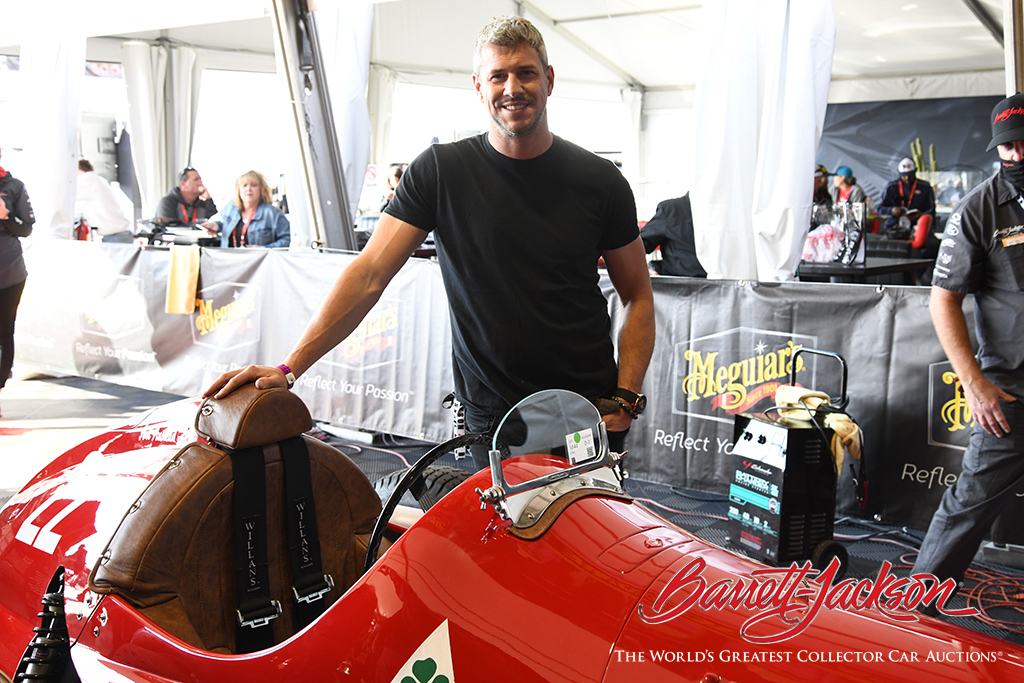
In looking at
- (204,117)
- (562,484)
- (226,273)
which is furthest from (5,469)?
(204,117)

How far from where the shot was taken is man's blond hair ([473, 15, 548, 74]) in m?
2.01

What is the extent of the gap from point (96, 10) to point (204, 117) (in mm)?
9721

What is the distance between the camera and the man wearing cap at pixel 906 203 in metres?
10.4

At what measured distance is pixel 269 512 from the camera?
2025 mm

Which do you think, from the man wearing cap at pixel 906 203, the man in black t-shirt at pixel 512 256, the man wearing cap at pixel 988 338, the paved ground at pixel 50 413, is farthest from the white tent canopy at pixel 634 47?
the man in black t-shirt at pixel 512 256

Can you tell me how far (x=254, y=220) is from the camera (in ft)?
23.5

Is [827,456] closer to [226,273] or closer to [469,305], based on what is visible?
[469,305]

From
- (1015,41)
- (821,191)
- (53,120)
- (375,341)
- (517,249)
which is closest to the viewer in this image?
(517,249)

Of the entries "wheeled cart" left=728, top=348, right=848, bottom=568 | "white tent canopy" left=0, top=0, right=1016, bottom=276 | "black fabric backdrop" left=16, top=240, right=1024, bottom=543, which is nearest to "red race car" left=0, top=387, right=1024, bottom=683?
"wheeled cart" left=728, top=348, right=848, bottom=568

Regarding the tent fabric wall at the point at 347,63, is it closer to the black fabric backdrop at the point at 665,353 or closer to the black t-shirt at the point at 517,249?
the black fabric backdrop at the point at 665,353

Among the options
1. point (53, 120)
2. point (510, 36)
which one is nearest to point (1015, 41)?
point (510, 36)

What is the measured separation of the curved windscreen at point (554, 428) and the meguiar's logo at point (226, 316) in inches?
187

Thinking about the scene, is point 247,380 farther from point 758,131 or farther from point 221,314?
point 221,314

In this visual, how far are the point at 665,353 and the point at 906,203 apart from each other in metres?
8.06
